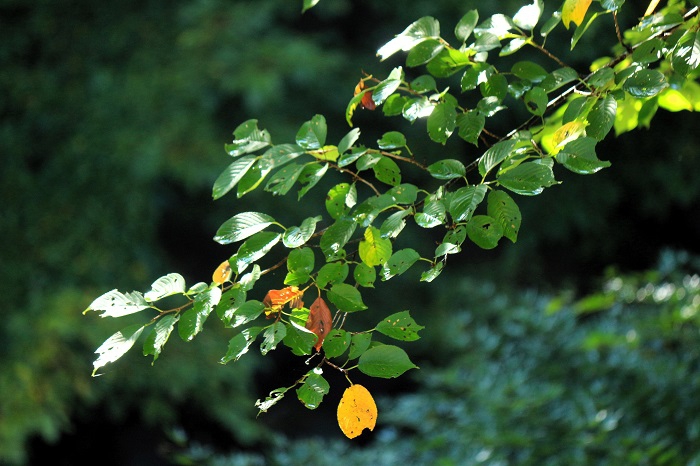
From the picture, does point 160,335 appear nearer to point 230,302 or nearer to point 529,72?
point 230,302

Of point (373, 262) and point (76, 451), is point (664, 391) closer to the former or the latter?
point (373, 262)

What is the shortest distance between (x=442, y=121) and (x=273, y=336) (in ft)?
0.99

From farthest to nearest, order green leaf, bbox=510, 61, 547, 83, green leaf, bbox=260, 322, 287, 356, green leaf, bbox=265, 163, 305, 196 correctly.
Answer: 1. green leaf, bbox=510, 61, 547, 83
2. green leaf, bbox=265, 163, 305, 196
3. green leaf, bbox=260, 322, 287, 356

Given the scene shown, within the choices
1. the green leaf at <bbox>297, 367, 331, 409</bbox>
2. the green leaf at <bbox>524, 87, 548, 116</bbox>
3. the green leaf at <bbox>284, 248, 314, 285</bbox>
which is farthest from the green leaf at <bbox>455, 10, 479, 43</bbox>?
the green leaf at <bbox>297, 367, 331, 409</bbox>

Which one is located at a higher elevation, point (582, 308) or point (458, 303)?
point (582, 308)

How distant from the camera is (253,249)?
2.80ft

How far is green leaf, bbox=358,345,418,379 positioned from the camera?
818 millimetres

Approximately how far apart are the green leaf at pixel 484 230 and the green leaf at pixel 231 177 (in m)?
0.26

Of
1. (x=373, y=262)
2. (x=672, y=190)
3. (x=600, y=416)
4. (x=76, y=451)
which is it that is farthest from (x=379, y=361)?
(x=672, y=190)

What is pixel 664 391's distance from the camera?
7.52ft

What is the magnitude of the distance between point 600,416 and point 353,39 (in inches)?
130

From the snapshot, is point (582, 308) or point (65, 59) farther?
point (65, 59)

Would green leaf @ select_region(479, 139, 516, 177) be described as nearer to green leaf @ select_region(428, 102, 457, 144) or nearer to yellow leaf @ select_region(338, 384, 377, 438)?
green leaf @ select_region(428, 102, 457, 144)

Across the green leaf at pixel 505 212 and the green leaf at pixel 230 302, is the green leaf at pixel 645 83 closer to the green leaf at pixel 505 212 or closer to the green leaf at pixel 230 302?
the green leaf at pixel 505 212
